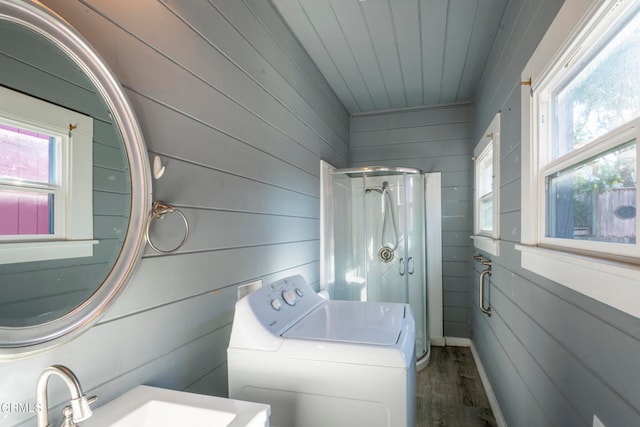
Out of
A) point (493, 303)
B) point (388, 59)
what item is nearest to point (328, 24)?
point (388, 59)

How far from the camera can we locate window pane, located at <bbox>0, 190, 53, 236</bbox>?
26.4 inches

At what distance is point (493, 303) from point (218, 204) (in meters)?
1.97

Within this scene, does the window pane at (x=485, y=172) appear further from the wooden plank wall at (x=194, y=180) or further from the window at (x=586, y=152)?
the wooden plank wall at (x=194, y=180)

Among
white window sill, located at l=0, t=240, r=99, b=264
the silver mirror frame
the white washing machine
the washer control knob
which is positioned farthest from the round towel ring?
the washer control knob

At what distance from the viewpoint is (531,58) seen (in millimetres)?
1469

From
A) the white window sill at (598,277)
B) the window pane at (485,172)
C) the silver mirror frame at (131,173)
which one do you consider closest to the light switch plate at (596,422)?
the white window sill at (598,277)

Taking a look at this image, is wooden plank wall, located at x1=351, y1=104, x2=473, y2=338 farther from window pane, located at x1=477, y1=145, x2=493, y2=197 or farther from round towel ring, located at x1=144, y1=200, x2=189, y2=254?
round towel ring, located at x1=144, y1=200, x2=189, y2=254

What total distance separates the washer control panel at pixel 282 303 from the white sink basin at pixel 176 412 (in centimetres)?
44

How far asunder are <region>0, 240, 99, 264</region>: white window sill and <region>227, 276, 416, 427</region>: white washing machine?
62cm

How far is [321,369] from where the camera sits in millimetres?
1187

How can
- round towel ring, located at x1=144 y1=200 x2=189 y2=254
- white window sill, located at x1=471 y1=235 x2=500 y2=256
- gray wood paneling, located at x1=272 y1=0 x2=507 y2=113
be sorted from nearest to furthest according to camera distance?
round towel ring, located at x1=144 y1=200 x2=189 y2=254 < gray wood paneling, located at x1=272 y1=0 x2=507 y2=113 < white window sill, located at x1=471 y1=235 x2=500 y2=256

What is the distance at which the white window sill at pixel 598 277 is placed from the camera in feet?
2.35

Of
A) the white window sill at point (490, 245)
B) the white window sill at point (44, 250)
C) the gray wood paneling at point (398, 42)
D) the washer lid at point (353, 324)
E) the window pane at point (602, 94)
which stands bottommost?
the washer lid at point (353, 324)

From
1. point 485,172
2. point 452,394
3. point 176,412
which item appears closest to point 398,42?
point 485,172
